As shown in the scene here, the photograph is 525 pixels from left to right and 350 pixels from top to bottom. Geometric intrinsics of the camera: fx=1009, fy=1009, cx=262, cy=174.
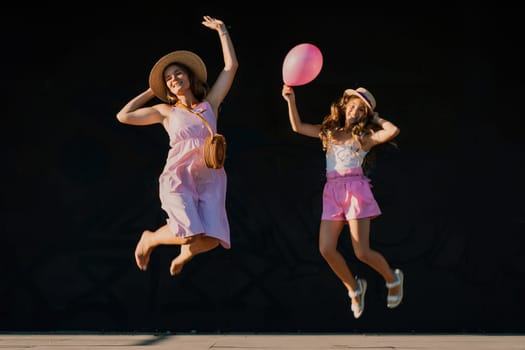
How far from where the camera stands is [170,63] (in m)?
6.83

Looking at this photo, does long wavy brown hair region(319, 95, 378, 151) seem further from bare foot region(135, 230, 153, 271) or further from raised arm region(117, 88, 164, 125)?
bare foot region(135, 230, 153, 271)

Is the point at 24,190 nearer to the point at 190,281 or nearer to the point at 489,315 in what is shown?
the point at 190,281

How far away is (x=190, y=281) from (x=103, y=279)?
0.83 metres

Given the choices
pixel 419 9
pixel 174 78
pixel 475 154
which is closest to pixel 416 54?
pixel 419 9

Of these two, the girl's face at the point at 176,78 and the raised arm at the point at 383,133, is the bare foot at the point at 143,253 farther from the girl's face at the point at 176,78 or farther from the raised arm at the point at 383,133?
the raised arm at the point at 383,133

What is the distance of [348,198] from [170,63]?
1.54 meters

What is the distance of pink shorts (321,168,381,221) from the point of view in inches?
277

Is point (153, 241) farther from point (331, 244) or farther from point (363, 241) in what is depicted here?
point (363, 241)

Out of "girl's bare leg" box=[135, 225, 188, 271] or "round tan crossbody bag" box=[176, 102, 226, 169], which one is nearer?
"round tan crossbody bag" box=[176, 102, 226, 169]

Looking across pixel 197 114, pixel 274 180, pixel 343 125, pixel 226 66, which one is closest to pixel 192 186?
pixel 197 114
